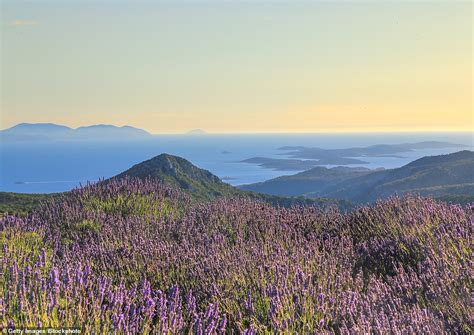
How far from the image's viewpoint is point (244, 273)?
361 cm

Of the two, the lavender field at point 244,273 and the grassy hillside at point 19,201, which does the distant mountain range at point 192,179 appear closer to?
the grassy hillside at point 19,201

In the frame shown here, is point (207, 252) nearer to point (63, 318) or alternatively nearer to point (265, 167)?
point (63, 318)

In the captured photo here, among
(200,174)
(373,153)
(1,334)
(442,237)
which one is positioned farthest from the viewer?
(373,153)

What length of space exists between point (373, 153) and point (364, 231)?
11160 cm

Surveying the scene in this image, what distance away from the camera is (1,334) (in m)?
2.29

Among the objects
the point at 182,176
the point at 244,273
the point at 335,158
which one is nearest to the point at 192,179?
the point at 182,176

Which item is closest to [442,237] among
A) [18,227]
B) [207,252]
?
[207,252]

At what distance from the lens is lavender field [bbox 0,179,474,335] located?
2609mm

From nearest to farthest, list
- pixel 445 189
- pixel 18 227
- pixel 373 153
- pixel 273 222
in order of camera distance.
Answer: pixel 18 227
pixel 273 222
pixel 445 189
pixel 373 153

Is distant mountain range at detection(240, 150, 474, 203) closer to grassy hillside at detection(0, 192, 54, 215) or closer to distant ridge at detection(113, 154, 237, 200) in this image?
distant ridge at detection(113, 154, 237, 200)

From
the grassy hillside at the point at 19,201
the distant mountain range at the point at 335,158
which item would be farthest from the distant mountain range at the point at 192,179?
the distant mountain range at the point at 335,158

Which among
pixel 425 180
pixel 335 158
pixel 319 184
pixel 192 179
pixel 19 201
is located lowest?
pixel 319 184

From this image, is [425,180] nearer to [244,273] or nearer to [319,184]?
[319,184]

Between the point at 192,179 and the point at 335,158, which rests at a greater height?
the point at 192,179
